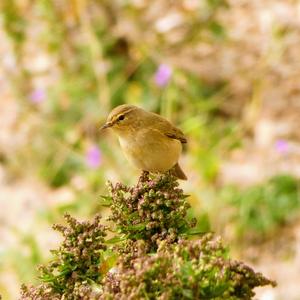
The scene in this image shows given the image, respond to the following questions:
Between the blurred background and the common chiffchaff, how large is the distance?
264 cm

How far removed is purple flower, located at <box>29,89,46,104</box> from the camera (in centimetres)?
867

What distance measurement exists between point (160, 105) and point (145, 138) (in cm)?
403

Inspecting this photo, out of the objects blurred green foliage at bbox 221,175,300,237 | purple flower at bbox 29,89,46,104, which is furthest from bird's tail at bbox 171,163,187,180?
purple flower at bbox 29,89,46,104

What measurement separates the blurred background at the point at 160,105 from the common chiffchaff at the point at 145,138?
8.66ft

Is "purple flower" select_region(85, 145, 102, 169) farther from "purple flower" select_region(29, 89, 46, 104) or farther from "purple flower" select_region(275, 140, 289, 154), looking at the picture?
"purple flower" select_region(275, 140, 289, 154)

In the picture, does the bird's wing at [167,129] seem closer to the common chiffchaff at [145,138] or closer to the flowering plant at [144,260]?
the common chiffchaff at [145,138]

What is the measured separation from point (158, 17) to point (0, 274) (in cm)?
367

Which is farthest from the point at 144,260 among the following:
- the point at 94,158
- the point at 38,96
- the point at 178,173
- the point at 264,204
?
the point at 38,96

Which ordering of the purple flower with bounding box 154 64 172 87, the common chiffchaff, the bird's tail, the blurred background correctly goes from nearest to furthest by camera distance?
the common chiffchaff
the bird's tail
the blurred background
the purple flower with bounding box 154 64 172 87

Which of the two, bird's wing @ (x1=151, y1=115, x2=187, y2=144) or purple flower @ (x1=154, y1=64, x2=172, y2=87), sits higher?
purple flower @ (x1=154, y1=64, x2=172, y2=87)

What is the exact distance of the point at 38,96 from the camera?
8.68m

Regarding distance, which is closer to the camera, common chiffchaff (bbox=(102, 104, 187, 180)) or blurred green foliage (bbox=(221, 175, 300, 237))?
common chiffchaff (bbox=(102, 104, 187, 180))

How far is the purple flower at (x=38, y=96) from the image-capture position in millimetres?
8672

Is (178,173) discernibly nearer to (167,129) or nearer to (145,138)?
(167,129)
